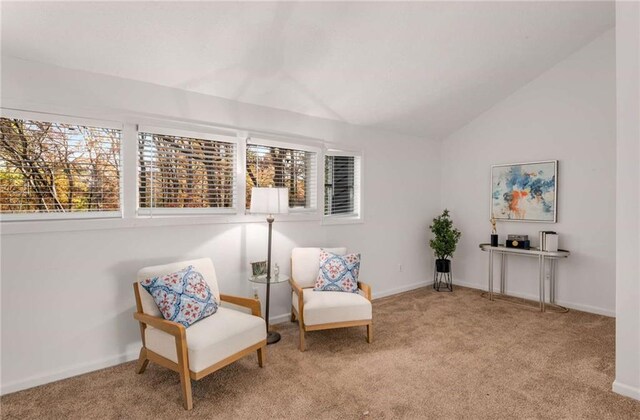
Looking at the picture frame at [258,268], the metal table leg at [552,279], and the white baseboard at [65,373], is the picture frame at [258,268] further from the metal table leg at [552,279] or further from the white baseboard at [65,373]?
the metal table leg at [552,279]

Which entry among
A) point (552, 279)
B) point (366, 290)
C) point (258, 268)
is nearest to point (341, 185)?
point (366, 290)

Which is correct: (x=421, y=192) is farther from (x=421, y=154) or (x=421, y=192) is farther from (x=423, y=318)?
(x=423, y=318)

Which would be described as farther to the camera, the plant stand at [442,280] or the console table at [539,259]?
the plant stand at [442,280]

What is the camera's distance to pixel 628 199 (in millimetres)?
2404

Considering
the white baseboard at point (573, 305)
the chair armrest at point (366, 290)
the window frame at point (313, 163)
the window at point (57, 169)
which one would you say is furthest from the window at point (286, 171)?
the white baseboard at point (573, 305)

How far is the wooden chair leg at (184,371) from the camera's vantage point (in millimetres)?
2268

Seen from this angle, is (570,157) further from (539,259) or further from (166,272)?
(166,272)

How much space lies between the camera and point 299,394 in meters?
2.43

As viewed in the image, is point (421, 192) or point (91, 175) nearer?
point (91, 175)

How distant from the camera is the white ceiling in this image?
241cm

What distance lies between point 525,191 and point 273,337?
376 cm

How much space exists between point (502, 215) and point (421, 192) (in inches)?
45.4

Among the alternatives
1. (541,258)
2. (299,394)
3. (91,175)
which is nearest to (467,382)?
(299,394)

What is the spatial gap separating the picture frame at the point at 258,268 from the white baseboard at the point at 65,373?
117 centimetres
